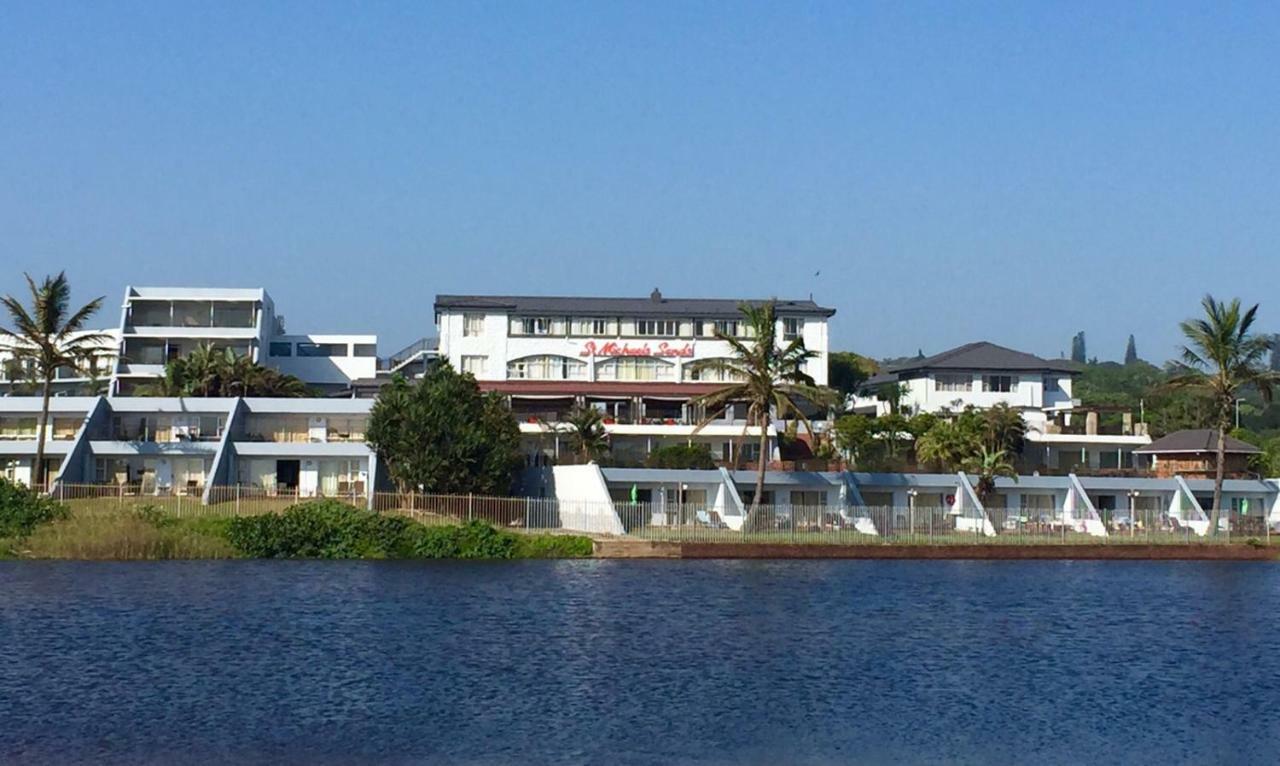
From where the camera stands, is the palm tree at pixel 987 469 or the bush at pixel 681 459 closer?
the bush at pixel 681 459

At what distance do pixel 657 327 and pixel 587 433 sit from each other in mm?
22620

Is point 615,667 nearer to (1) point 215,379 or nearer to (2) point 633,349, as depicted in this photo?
(1) point 215,379

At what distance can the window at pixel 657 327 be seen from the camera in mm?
105812

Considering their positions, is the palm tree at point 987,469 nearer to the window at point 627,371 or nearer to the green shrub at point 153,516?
the window at point 627,371

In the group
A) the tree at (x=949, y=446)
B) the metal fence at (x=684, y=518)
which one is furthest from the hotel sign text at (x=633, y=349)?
the metal fence at (x=684, y=518)

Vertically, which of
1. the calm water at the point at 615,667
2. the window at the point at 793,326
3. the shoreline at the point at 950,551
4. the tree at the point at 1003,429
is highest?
the window at the point at 793,326

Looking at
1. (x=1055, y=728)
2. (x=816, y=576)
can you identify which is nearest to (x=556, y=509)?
(x=816, y=576)

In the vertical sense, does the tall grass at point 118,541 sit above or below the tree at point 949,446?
below

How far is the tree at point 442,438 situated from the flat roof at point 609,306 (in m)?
28.3

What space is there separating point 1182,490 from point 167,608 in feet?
193

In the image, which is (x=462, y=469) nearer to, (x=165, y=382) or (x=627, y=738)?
(x=165, y=382)

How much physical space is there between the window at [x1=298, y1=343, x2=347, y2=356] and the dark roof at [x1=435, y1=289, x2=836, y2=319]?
857 inches

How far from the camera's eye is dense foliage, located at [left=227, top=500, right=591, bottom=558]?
62844 millimetres

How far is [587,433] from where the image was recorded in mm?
84625
